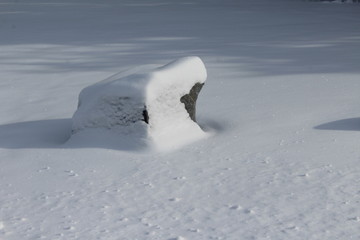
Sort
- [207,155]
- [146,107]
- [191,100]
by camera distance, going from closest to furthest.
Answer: [207,155] → [146,107] → [191,100]

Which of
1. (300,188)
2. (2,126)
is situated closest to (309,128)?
(300,188)

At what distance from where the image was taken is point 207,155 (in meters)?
4.59

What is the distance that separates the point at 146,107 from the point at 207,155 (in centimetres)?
53

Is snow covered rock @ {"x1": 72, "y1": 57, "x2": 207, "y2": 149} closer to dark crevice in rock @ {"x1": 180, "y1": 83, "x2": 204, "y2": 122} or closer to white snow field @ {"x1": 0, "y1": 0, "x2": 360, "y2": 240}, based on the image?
dark crevice in rock @ {"x1": 180, "y1": 83, "x2": 204, "y2": 122}

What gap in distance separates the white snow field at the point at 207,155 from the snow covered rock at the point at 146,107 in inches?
5.3

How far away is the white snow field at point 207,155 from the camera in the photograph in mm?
3527

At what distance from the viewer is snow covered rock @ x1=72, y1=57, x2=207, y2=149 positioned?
15.6 feet

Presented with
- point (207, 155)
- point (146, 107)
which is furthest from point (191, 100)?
point (207, 155)

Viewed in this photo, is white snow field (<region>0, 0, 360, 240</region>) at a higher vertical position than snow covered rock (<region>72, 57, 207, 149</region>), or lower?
lower

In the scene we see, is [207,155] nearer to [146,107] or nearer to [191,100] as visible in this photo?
[146,107]

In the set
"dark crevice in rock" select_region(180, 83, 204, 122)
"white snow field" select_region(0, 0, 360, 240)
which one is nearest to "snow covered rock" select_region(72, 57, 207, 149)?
"dark crevice in rock" select_region(180, 83, 204, 122)

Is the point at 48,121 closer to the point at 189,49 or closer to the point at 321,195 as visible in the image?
the point at 321,195

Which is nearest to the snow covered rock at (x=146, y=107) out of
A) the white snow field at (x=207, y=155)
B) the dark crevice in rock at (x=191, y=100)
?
the dark crevice in rock at (x=191, y=100)

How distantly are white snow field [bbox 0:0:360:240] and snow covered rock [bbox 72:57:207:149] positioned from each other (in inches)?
5.3
